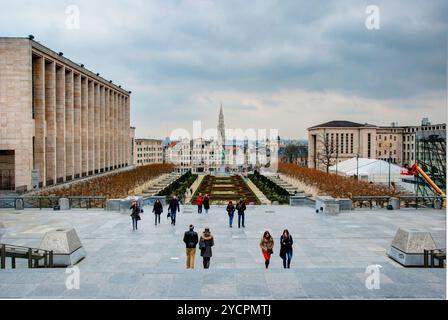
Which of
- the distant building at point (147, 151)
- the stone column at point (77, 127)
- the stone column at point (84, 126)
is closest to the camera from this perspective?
the stone column at point (77, 127)

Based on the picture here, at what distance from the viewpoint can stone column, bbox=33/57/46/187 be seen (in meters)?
43.2

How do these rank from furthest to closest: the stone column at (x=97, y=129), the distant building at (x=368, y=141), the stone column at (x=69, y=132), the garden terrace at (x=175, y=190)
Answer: the distant building at (x=368, y=141) < the stone column at (x=97, y=129) < the stone column at (x=69, y=132) < the garden terrace at (x=175, y=190)

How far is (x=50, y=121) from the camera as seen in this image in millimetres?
46688

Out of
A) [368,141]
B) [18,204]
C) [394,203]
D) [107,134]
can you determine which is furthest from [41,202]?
[368,141]

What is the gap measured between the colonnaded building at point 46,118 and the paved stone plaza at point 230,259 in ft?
52.7

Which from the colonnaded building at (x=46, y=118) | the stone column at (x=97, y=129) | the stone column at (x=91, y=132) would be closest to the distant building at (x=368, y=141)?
the stone column at (x=97, y=129)

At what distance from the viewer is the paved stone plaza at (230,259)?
32.2 feet

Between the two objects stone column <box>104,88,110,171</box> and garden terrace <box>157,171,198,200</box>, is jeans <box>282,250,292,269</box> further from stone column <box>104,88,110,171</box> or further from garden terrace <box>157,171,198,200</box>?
stone column <box>104,88,110,171</box>

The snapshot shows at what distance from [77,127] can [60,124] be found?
7.30 metres

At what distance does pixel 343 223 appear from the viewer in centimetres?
2125

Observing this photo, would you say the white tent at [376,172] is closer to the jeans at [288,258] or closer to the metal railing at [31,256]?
the jeans at [288,258]

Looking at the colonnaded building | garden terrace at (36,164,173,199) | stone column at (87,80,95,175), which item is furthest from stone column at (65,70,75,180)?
stone column at (87,80,95,175)

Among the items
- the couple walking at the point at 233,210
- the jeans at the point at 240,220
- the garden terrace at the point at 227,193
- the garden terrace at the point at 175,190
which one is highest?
the couple walking at the point at 233,210
